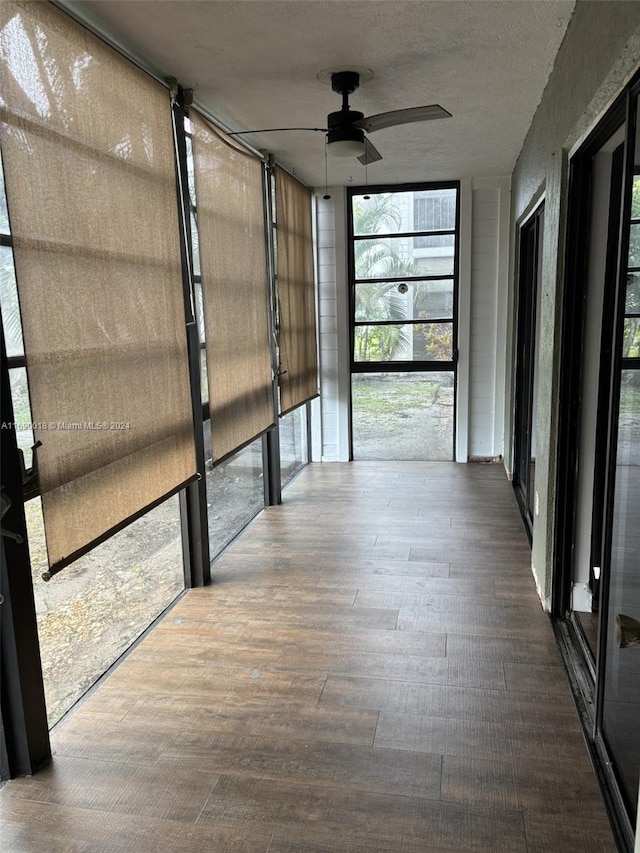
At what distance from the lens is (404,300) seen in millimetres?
6102

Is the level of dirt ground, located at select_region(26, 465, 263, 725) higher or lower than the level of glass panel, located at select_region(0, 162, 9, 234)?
lower

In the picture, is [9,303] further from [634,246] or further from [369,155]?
[369,155]

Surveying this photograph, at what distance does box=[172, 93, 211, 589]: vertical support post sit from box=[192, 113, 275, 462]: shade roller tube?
17 cm

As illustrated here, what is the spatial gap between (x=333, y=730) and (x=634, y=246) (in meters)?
1.88

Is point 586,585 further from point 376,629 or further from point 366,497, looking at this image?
point 366,497

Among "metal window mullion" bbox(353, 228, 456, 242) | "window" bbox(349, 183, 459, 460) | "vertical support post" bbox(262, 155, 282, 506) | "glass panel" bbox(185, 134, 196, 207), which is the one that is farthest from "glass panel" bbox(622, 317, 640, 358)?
"metal window mullion" bbox(353, 228, 456, 242)

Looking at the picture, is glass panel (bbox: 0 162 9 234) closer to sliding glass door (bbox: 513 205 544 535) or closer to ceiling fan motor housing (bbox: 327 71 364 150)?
ceiling fan motor housing (bbox: 327 71 364 150)

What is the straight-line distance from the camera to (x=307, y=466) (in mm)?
6309

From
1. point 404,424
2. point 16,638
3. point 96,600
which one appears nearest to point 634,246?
point 16,638

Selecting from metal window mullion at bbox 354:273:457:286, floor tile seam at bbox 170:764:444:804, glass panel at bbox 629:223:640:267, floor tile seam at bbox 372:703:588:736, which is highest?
metal window mullion at bbox 354:273:457:286

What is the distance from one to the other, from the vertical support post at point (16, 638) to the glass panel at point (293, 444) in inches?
139

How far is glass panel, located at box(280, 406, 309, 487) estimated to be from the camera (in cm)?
560

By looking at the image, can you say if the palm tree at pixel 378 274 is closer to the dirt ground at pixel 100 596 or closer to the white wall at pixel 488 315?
the white wall at pixel 488 315

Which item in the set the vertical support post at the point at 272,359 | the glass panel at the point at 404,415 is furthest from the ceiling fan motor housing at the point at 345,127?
the glass panel at the point at 404,415
